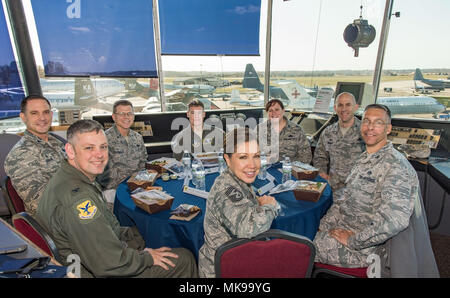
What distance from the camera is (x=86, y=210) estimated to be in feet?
4.37

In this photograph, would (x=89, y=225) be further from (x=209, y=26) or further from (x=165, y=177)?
(x=209, y=26)

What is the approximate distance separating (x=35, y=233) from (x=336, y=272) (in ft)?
5.99

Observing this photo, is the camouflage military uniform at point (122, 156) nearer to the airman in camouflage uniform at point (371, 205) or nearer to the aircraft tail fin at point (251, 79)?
the airman in camouflage uniform at point (371, 205)

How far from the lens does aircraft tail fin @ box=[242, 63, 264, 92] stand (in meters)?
5.44

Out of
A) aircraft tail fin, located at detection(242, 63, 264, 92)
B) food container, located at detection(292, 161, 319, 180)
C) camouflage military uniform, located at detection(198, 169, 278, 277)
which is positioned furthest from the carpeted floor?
aircraft tail fin, located at detection(242, 63, 264, 92)

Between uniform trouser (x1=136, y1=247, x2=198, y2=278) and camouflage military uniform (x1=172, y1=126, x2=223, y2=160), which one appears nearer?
uniform trouser (x1=136, y1=247, x2=198, y2=278)

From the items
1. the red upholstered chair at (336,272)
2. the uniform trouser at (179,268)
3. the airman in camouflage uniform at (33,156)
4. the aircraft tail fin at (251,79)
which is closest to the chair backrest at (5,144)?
the airman in camouflage uniform at (33,156)

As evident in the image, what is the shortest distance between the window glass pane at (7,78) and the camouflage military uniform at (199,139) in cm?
274

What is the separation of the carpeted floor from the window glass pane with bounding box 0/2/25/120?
592 centimetres

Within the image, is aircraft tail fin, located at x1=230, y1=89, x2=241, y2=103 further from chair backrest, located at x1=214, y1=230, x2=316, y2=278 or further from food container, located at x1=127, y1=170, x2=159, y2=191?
chair backrest, located at x1=214, y1=230, x2=316, y2=278

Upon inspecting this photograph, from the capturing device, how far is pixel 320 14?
15.5 feet

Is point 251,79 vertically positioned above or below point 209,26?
below

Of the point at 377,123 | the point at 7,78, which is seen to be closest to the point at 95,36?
the point at 7,78

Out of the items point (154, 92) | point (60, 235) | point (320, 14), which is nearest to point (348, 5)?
point (320, 14)
